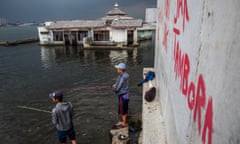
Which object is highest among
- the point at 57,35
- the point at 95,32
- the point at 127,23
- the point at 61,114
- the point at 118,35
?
the point at 127,23

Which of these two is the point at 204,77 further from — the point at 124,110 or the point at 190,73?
the point at 124,110

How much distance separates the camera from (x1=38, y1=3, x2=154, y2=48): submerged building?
27.8 meters

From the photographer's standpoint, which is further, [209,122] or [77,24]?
[77,24]

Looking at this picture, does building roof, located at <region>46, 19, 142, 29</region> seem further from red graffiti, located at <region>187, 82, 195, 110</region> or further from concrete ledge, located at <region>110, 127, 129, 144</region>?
red graffiti, located at <region>187, 82, 195, 110</region>

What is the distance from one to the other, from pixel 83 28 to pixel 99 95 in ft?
72.1

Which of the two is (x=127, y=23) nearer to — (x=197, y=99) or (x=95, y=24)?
(x=95, y=24)

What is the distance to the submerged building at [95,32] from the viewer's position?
27797 mm

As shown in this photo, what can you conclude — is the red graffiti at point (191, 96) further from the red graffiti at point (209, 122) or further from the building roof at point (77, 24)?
the building roof at point (77, 24)

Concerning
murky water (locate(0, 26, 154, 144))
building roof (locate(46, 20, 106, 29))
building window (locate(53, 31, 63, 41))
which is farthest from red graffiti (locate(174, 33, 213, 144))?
building window (locate(53, 31, 63, 41))

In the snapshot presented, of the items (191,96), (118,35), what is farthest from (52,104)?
(118,35)

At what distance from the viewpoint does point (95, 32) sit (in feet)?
96.8

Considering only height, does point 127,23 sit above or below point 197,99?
above

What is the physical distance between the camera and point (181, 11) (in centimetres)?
244

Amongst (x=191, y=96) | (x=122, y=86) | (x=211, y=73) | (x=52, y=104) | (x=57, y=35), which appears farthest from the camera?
(x=57, y=35)
